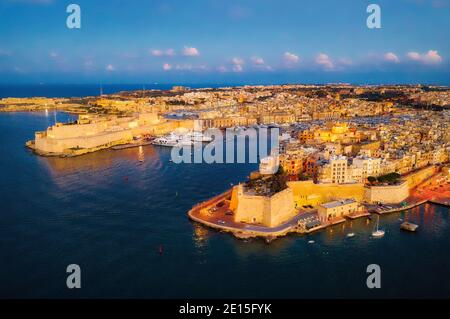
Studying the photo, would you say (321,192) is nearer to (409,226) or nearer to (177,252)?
(409,226)

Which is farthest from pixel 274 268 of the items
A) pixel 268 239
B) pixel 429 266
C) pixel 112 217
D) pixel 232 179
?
pixel 232 179

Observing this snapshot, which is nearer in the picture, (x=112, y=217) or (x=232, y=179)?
(x=112, y=217)

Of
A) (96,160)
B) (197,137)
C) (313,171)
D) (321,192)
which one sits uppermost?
(197,137)

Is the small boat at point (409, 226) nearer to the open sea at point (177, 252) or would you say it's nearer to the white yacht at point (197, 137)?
the open sea at point (177, 252)

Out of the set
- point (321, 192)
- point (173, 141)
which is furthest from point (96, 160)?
point (321, 192)

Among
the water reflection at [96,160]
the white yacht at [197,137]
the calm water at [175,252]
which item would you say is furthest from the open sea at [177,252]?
the white yacht at [197,137]

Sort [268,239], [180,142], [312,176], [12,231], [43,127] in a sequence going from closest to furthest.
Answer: [268,239], [12,231], [312,176], [180,142], [43,127]
